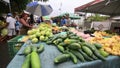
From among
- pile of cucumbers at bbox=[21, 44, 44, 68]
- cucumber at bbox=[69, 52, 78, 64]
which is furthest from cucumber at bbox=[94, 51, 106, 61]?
pile of cucumbers at bbox=[21, 44, 44, 68]

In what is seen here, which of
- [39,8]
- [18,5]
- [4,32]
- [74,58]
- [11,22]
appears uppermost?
[39,8]

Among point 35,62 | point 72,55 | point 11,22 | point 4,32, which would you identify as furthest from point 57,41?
point 11,22

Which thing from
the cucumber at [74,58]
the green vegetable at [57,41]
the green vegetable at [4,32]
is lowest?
the green vegetable at [4,32]

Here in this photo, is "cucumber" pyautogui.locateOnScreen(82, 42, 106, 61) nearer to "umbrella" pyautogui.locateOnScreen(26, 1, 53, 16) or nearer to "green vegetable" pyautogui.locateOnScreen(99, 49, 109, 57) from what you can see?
"green vegetable" pyautogui.locateOnScreen(99, 49, 109, 57)

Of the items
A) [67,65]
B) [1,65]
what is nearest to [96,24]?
[1,65]

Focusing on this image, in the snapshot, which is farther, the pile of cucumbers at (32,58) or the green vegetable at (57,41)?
the green vegetable at (57,41)

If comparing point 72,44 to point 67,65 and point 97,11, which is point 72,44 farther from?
point 97,11

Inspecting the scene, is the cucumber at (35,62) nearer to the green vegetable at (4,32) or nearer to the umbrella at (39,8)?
the green vegetable at (4,32)

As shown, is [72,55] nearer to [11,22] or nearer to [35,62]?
[35,62]

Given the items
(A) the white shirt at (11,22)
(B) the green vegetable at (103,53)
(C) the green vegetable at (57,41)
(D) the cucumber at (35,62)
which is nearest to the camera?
(D) the cucumber at (35,62)

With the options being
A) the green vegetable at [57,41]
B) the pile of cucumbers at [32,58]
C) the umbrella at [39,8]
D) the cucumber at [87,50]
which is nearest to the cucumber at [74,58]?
the cucumber at [87,50]

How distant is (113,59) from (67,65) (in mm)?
1078

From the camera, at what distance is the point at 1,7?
829 inches

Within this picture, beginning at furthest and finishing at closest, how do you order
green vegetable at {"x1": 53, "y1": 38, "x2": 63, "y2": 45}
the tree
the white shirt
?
the tree → the white shirt → green vegetable at {"x1": 53, "y1": 38, "x2": 63, "y2": 45}
